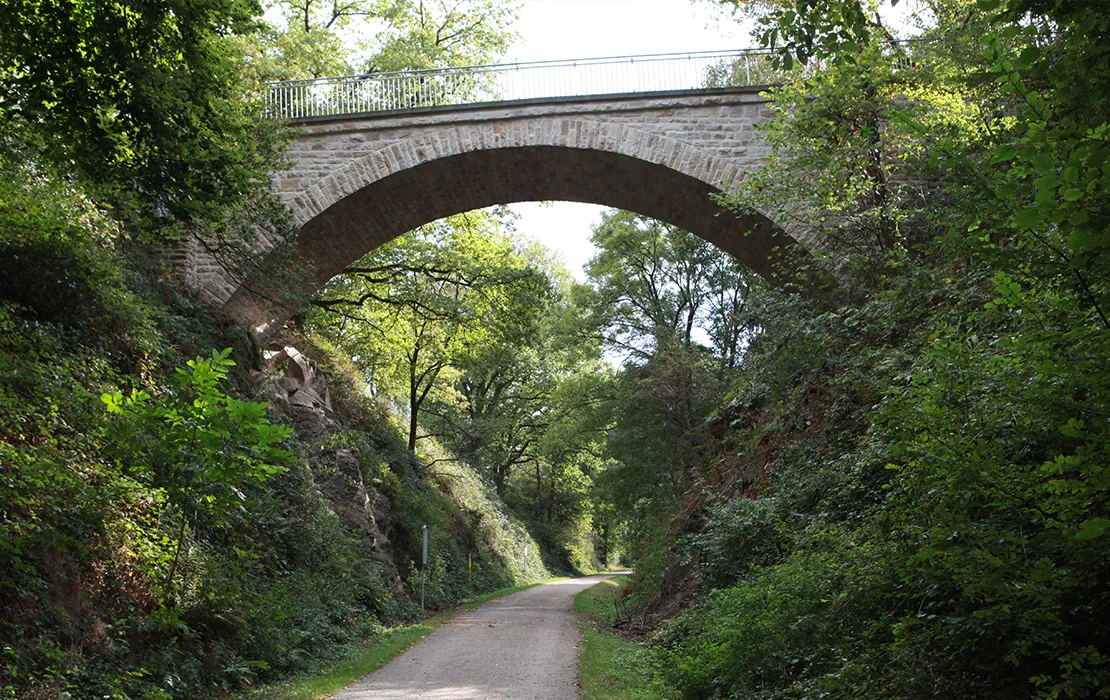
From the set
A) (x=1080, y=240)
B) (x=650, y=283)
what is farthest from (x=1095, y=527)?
(x=650, y=283)

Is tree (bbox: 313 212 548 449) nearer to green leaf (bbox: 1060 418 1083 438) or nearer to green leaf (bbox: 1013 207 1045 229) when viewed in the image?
green leaf (bbox: 1060 418 1083 438)

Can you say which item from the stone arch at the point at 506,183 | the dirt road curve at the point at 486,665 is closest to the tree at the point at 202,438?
the dirt road curve at the point at 486,665

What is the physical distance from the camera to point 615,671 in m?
7.46

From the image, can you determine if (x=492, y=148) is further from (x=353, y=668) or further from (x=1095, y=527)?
(x=1095, y=527)

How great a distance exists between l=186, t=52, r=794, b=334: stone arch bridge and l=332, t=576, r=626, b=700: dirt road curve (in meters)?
6.25

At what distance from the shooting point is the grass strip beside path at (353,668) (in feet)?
20.4

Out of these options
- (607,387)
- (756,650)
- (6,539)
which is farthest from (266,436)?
(607,387)

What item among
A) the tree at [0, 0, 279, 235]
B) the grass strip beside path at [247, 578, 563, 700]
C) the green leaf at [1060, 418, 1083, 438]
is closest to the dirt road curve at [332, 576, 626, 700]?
the grass strip beside path at [247, 578, 563, 700]

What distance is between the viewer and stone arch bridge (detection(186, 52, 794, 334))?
13438 millimetres

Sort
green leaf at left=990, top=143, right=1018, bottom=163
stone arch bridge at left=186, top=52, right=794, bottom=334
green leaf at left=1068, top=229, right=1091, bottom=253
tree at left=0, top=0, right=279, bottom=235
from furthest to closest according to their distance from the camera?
stone arch bridge at left=186, top=52, right=794, bottom=334, tree at left=0, top=0, right=279, bottom=235, green leaf at left=990, top=143, right=1018, bottom=163, green leaf at left=1068, top=229, right=1091, bottom=253

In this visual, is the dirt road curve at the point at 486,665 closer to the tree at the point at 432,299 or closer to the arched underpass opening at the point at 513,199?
the arched underpass opening at the point at 513,199

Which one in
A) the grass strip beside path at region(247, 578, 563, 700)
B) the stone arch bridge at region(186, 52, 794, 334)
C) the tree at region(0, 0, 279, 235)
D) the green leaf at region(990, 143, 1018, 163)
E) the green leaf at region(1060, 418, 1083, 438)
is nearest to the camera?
the green leaf at region(990, 143, 1018, 163)

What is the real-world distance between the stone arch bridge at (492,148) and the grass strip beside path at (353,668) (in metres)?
5.68

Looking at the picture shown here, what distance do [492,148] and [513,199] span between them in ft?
6.31
